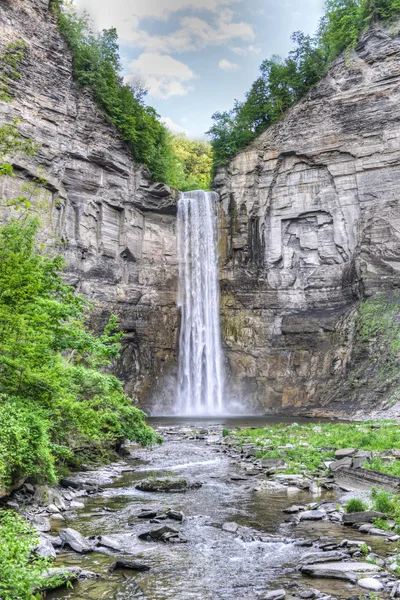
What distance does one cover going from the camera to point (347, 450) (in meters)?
12.3

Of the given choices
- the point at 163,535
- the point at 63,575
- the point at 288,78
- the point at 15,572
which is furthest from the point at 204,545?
the point at 288,78

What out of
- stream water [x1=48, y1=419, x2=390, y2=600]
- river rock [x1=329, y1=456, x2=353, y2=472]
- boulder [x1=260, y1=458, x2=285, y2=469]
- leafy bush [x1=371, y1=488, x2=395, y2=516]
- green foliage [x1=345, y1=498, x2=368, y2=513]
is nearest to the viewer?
stream water [x1=48, y1=419, x2=390, y2=600]

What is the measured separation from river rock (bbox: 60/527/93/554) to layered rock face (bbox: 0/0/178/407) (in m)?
25.9

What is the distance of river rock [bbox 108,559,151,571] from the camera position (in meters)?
6.29

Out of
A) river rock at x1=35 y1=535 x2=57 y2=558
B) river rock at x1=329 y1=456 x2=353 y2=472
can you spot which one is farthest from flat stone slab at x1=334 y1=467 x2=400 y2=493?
river rock at x1=35 y1=535 x2=57 y2=558

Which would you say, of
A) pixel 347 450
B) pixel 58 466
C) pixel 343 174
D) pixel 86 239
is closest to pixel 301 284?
pixel 343 174

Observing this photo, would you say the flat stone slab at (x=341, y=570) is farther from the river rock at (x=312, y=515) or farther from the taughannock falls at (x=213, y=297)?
the taughannock falls at (x=213, y=297)

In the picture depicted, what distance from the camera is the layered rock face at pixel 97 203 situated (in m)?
32.3

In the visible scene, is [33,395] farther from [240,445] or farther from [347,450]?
[240,445]

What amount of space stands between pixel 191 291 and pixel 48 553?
33.5 m

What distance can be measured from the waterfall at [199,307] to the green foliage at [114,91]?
4.39 metres

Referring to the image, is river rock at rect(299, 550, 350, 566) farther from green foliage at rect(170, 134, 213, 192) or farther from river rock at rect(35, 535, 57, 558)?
green foliage at rect(170, 134, 213, 192)

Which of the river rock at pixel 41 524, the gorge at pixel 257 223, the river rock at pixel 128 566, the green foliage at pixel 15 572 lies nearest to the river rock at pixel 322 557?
the river rock at pixel 128 566

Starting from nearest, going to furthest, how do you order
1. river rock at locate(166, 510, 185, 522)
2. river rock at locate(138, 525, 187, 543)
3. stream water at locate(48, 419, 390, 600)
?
stream water at locate(48, 419, 390, 600) < river rock at locate(138, 525, 187, 543) < river rock at locate(166, 510, 185, 522)
